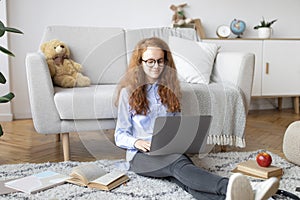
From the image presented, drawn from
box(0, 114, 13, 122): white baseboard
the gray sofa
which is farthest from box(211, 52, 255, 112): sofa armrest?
box(0, 114, 13, 122): white baseboard

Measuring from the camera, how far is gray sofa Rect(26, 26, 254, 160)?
223 cm

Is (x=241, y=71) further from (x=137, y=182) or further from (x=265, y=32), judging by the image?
(x=265, y=32)

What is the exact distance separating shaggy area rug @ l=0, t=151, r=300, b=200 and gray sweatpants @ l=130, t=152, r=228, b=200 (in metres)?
0.05

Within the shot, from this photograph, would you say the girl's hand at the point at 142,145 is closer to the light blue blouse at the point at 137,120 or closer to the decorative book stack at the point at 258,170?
the light blue blouse at the point at 137,120

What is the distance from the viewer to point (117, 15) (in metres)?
3.81

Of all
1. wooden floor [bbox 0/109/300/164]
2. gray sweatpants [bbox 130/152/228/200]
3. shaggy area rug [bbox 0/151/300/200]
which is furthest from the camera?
wooden floor [bbox 0/109/300/164]

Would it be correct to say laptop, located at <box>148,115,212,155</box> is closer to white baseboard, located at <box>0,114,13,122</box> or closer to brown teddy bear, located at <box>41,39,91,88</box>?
brown teddy bear, located at <box>41,39,91,88</box>

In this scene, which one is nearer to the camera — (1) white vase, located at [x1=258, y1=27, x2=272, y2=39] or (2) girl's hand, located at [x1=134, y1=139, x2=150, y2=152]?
(2) girl's hand, located at [x1=134, y1=139, x2=150, y2=152]

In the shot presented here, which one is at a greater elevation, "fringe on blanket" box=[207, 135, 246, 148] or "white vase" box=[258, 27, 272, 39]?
"white vase" box=[258, 27, 272, 39]

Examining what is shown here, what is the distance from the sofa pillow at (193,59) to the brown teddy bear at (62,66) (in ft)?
2.06

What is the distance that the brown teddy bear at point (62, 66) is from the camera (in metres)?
2.44

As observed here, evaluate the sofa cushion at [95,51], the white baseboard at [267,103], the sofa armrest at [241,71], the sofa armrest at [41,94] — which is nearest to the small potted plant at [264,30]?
the white baseboard at [267,103]

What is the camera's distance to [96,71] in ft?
9.03

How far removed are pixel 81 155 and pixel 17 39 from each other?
158 cm
